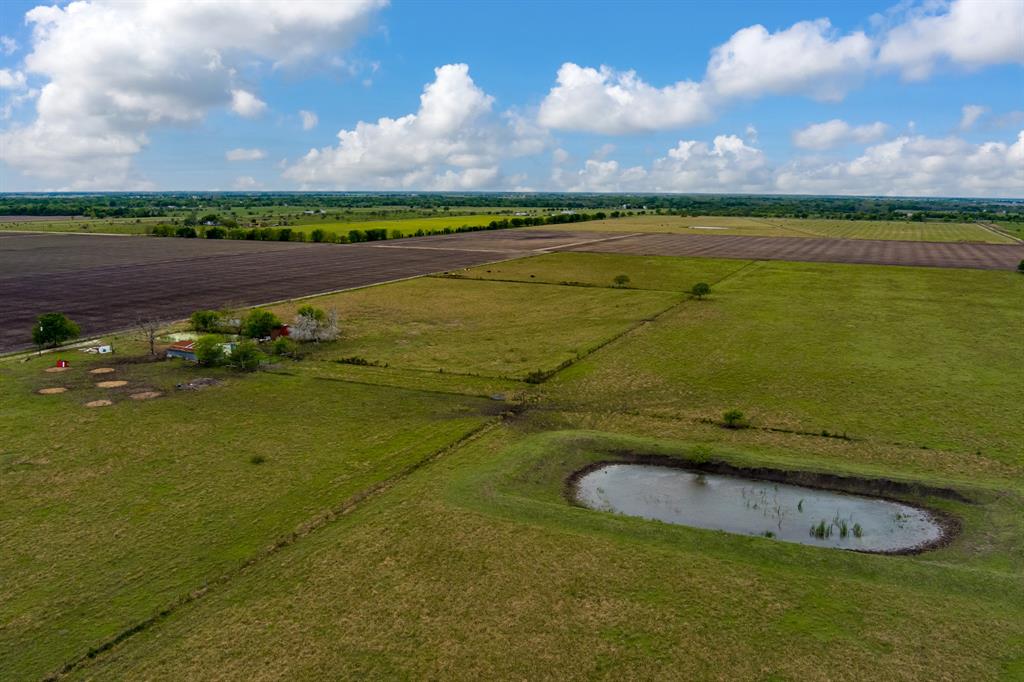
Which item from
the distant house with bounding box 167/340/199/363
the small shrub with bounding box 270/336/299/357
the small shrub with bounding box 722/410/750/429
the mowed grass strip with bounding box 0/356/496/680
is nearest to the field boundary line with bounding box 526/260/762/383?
the mowed grass strip with bounding box 0/356/496/680

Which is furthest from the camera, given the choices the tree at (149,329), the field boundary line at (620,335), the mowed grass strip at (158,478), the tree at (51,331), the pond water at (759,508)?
the tree at (149,329)

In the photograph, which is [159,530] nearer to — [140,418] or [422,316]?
[140,418]

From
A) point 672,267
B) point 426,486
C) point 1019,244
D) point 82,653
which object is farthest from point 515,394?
point 1019,244

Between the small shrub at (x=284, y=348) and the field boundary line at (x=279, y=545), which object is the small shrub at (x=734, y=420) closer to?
the field boundary line at (x=279, y=545)

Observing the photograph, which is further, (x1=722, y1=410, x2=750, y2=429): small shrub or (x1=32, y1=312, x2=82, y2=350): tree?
(x1=32, y1=312, x2=82, y2=350): tree

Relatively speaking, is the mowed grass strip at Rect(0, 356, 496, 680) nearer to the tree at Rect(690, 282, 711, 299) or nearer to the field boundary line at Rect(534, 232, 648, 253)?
the tree at Rect(690, 282, 711, 299)

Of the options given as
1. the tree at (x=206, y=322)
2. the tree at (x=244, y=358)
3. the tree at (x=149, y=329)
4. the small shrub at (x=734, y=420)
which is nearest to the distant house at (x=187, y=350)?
the tree at (x=244, y=358)

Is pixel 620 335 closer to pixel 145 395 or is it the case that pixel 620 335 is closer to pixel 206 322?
pixel 206 322
